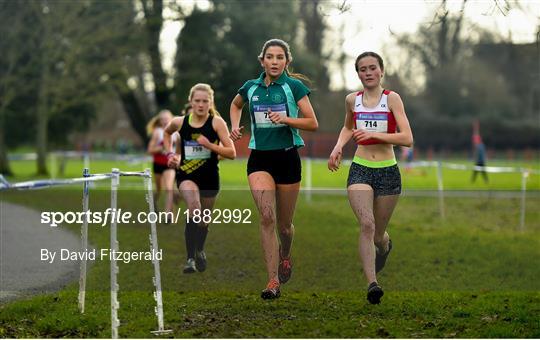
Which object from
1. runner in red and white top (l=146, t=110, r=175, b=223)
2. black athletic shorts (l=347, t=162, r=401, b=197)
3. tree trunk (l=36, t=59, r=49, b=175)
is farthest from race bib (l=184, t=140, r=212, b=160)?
tree trunk (l=36, t=59, r=49, b=175)

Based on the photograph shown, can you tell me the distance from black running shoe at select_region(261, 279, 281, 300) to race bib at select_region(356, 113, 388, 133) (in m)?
1.49

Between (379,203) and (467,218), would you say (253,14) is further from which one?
(379,203)

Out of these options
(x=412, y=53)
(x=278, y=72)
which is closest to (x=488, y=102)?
(x=412, y=53)

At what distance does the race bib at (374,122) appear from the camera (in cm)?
753

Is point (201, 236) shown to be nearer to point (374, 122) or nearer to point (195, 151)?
point (195, 151)

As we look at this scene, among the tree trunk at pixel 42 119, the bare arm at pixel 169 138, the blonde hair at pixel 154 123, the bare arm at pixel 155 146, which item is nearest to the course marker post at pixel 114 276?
the bare arm at pixel 169 138

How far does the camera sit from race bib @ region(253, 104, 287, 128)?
770 cm

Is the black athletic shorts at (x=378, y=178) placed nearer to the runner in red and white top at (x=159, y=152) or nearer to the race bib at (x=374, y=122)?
the race bib at (x=374, y=122)

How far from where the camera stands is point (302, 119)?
758cm

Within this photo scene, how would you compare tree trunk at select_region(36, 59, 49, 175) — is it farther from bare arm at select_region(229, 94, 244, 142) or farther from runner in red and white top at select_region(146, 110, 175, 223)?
bare arm at select_region(229, 94, 244, 142)

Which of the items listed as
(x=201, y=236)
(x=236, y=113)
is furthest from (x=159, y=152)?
(x=236, y=113)

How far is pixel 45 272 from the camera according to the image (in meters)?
10.1

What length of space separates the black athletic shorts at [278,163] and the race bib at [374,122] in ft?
2.30

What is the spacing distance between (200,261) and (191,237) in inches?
11.2
